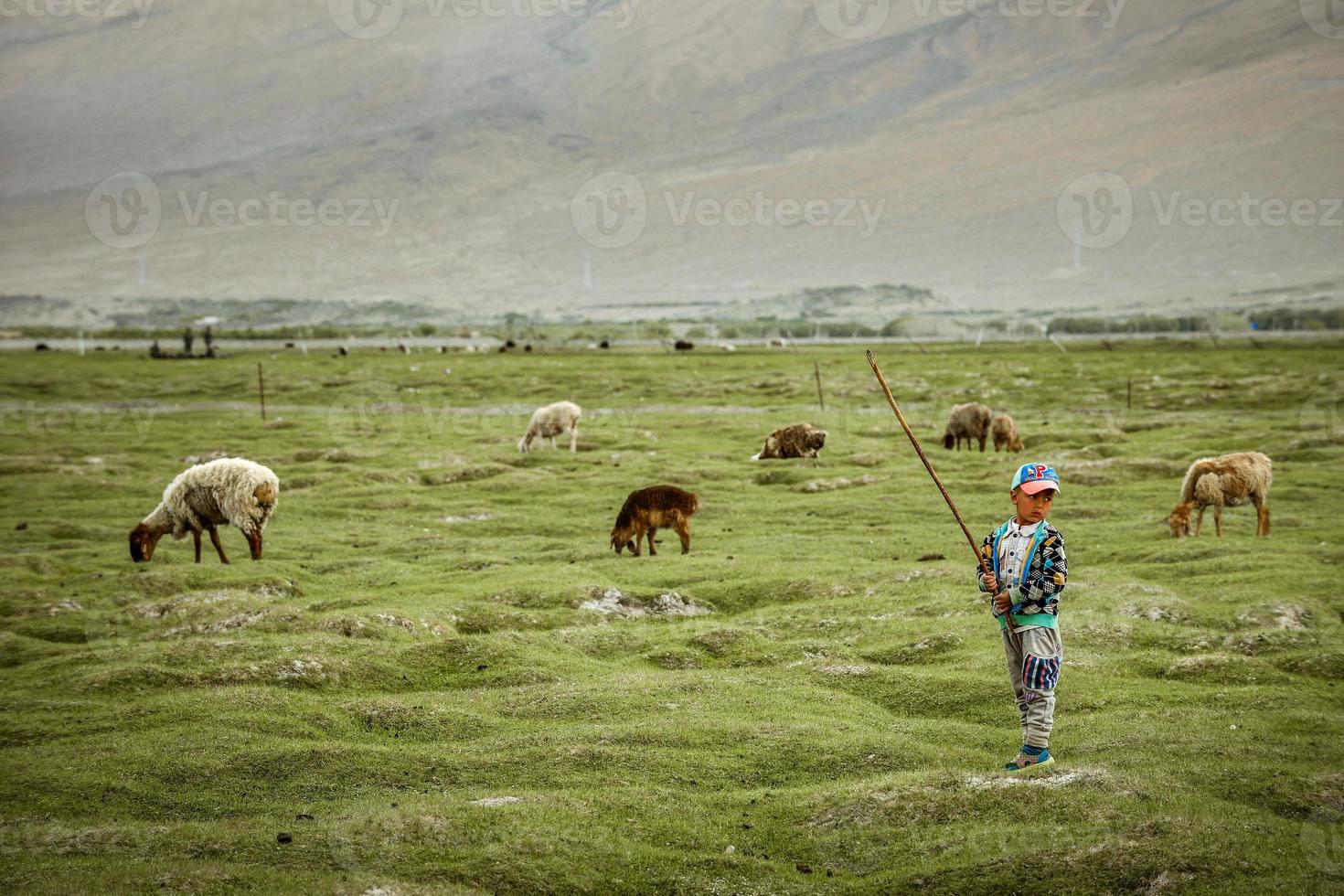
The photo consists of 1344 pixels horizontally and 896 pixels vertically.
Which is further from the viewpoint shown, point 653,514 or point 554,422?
point 554,422

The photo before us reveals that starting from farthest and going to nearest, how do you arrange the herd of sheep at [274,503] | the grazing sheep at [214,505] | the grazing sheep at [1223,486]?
the grazing sheep at [1223,486] < the herd of sheep at [274,503] < the grazing sheep at [214,505]

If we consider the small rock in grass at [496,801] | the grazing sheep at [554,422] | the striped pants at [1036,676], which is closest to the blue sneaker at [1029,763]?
the striped pants at [1036,676]

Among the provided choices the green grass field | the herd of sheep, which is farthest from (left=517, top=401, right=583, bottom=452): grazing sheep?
the herd of sheep

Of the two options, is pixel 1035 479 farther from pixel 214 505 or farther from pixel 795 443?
pixel 795 443

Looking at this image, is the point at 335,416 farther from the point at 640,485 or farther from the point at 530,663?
the point at 530,663

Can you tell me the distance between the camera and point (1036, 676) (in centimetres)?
1227

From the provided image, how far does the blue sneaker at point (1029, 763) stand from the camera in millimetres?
12625

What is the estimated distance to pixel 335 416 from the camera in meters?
68.5

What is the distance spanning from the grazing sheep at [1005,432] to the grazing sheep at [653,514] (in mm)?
23451

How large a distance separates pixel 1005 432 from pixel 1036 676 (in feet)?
122

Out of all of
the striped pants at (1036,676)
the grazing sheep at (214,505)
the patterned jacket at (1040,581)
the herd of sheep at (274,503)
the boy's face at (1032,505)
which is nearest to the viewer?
the patterned jacket at (1040,581)

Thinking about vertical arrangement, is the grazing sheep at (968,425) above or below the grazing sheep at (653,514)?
above

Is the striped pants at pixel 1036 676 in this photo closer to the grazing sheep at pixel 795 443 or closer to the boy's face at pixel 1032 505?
the boy's face at pixel 1032 505

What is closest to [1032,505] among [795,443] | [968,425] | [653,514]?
[653,514]
